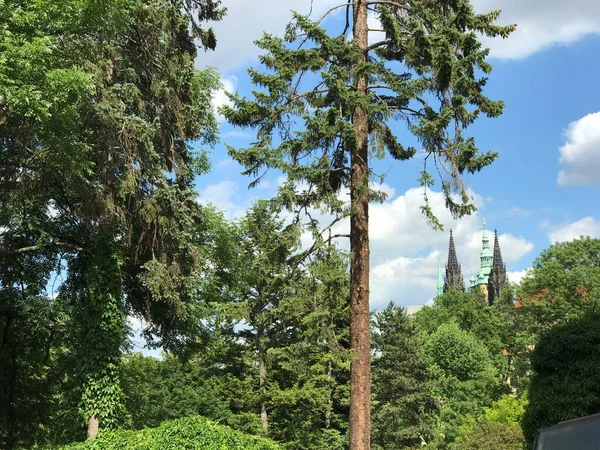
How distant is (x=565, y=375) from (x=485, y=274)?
132m

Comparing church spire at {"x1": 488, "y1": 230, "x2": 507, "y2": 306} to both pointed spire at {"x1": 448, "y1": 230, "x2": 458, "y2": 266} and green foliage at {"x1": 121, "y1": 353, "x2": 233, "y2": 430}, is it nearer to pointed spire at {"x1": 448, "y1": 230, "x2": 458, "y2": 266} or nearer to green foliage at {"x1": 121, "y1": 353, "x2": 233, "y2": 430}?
pointed spire at {"x1": 448, "y1": 230, "x2": 458, "y2": 266}

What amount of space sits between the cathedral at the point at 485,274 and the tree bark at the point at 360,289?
99957 mm

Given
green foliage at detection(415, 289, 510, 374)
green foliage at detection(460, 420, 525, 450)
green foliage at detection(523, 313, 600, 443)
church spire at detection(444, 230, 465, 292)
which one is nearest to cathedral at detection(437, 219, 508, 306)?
church spire at detection(444, 230, 465, 292)

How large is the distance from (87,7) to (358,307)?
7.55 meters

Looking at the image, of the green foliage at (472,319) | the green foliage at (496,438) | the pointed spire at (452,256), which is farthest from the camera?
the pointed spire at (452,256)

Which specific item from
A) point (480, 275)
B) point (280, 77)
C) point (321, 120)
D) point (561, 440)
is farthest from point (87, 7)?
point (480, 275)

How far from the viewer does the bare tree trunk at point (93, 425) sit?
13281mm

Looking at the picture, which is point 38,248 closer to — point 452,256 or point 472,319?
point 472,319

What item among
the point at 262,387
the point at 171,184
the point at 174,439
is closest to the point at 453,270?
the point at 262,387

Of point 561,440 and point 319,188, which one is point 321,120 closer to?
point 319,188

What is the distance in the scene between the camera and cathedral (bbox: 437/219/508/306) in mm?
113688

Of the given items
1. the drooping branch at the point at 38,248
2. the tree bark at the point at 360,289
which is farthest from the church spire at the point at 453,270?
the tree bark at the point at 360,289

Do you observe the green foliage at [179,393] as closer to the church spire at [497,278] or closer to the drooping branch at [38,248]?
the drooping branch at [38,248]

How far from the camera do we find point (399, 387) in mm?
39562
